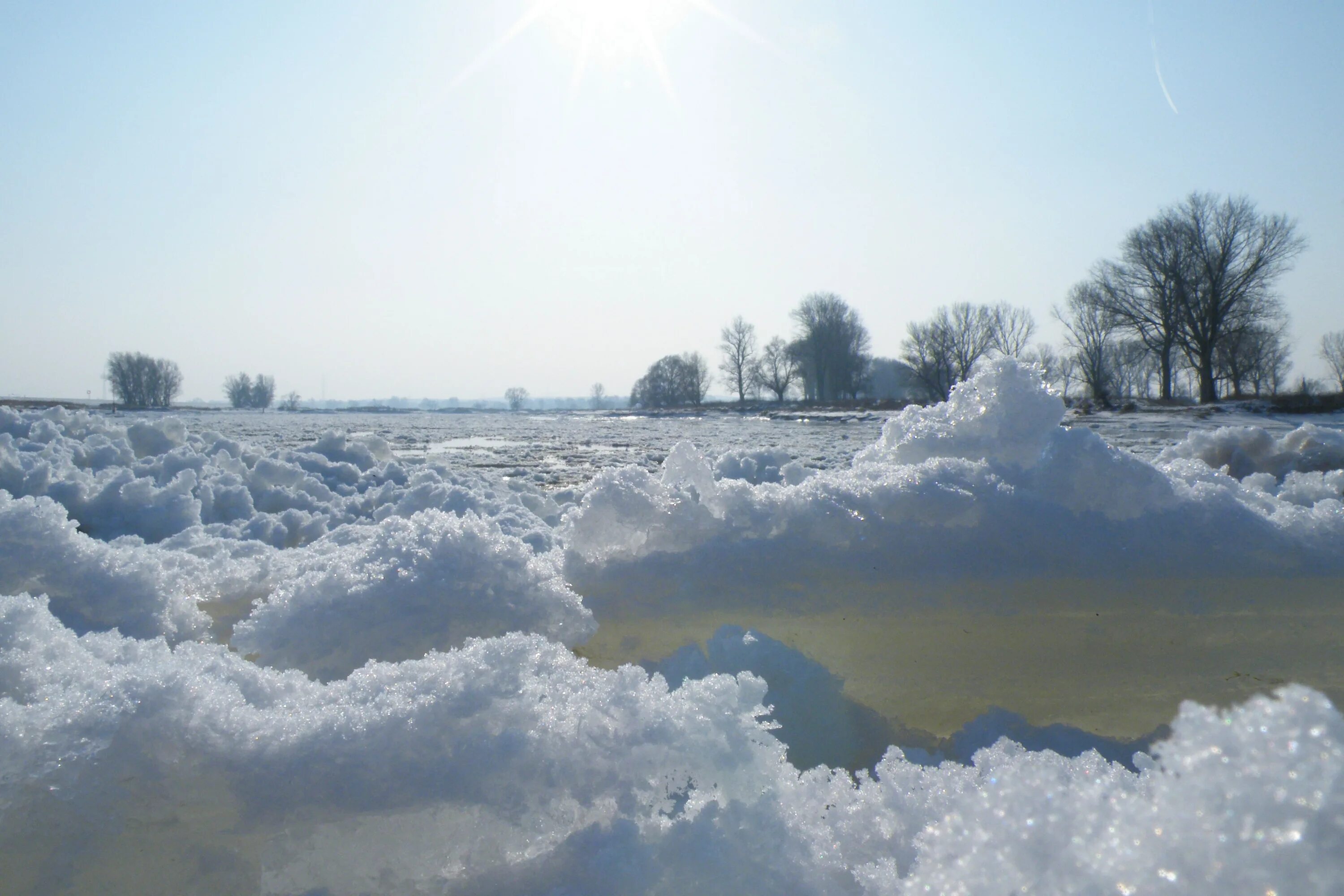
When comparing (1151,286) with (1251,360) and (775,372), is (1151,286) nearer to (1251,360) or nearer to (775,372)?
(1251,360)

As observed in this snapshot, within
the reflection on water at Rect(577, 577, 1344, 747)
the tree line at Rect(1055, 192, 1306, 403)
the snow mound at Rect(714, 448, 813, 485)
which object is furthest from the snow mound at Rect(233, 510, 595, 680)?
the tree line at Rect(1055, 192, 1306, 403)

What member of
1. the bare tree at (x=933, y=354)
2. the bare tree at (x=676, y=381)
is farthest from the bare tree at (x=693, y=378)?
the bare tree at (x=933, y=354)

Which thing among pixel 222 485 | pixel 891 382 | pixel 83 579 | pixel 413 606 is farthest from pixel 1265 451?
pixel 891 382

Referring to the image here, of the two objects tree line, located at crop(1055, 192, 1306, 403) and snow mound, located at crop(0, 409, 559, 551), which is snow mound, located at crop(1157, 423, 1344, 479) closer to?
snow mound, located at crop(0, 409, 559, 551)

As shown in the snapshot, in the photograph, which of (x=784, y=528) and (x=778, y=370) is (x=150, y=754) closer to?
(x=784, y=528)

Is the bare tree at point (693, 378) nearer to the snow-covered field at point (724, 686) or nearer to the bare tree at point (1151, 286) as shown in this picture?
the bare tree at point (1151, 286)

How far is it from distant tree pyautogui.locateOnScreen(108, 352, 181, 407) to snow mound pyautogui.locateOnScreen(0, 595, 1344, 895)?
6330 cm

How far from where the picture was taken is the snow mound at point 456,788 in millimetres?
959

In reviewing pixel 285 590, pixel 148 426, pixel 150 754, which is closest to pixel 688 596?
pixel 285 590

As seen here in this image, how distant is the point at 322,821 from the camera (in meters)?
1.01

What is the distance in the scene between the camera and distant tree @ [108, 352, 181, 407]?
55531 mm

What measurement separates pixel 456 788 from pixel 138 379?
66.6 meters

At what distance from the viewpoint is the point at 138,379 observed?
55750 millimetres

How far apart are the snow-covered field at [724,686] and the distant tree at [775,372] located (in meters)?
54.5
